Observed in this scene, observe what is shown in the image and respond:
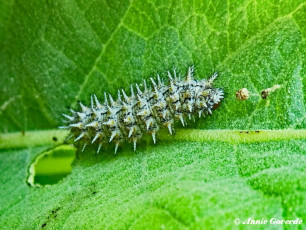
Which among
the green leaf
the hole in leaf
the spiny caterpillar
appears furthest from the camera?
the hole in leaf

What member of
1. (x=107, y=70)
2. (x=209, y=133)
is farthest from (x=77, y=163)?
(x=209, y=133)

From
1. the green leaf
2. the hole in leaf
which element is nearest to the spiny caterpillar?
A: the green leaf

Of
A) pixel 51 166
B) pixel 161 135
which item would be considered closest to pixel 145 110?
pixel 161 135

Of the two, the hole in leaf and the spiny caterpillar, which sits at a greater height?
the spiny caterpillar

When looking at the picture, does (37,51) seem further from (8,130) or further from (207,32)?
(207,32)

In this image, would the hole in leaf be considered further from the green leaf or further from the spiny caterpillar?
the spiny caterpillar

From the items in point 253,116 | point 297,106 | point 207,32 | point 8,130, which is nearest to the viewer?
point 297,106
